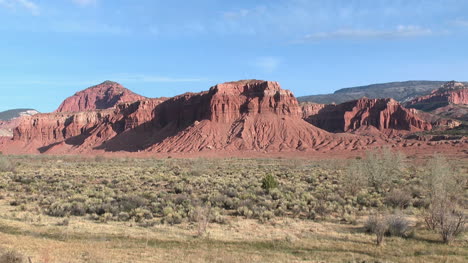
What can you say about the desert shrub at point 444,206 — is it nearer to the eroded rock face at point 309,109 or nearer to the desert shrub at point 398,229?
the desert shrub at point 398,229

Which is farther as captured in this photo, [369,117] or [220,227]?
[369,117]

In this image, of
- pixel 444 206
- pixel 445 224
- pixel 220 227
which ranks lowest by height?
pixel 220 227

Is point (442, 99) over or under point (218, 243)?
over

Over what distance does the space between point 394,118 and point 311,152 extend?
5637cm

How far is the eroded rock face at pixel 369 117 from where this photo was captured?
4441 inches

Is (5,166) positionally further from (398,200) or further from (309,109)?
(309,109)

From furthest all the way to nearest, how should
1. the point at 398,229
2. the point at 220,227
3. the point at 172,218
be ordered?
the point at 172,218 → the point at 220,227 → the point at 398,229

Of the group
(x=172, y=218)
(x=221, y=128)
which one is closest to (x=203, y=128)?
(x=221, y=128)

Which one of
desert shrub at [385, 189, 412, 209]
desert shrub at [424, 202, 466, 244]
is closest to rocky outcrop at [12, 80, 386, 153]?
desert shrub at [385, 189, 412, 209]

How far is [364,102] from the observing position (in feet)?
412

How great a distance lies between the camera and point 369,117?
11950 centimetres

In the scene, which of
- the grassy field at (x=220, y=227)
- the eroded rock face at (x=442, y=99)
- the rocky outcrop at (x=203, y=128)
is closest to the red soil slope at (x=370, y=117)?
the rocky outcrop at (x=203, y=128)

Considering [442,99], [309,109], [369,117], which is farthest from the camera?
[442,99]

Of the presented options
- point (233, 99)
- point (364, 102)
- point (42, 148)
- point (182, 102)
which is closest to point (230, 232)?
point (233, 99)
